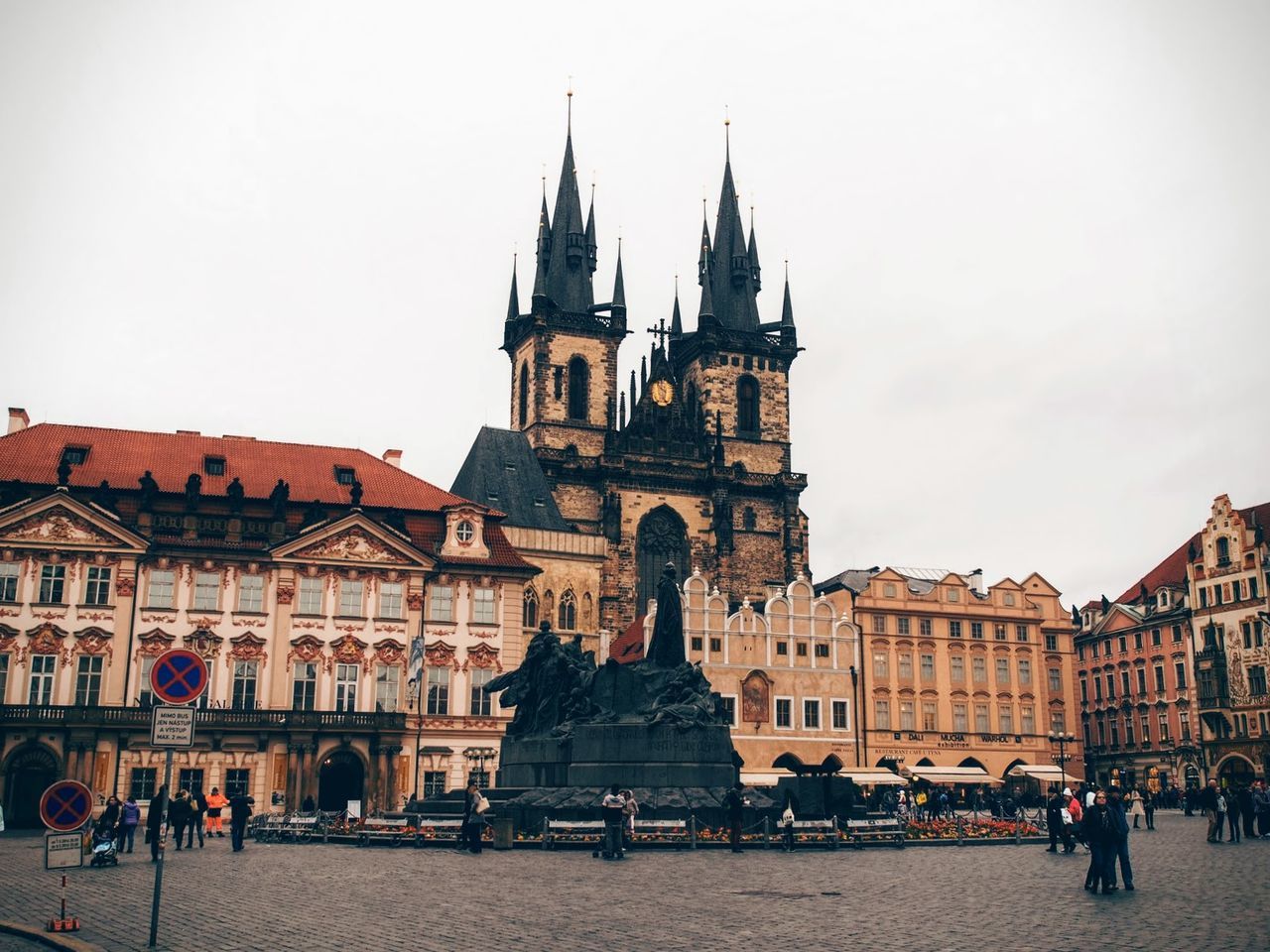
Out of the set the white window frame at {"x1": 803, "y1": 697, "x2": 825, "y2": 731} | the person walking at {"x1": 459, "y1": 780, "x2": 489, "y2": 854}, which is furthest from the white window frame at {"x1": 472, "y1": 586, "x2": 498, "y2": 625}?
the person walking at {"x1": 459, "y1": 780, "x2": 489, "y2": 854}

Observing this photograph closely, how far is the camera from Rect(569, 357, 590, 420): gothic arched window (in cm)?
8750

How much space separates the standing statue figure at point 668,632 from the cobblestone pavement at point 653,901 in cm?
533

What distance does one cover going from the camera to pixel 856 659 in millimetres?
69000

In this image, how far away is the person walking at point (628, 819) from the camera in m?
26.1

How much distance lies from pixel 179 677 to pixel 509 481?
61.7m

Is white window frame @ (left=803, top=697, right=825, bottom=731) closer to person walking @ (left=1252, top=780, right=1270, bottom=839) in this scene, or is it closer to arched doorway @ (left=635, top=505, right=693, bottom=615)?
arched doorway @ (left=635, top=505, right=693, bottom=615)

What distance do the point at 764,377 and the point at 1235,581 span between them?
32774mm

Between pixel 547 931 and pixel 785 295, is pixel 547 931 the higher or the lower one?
the lower one

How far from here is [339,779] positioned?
50.0m

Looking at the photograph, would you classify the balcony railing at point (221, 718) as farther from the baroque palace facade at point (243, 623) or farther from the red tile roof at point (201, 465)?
the red tile roof at point (201, 465)

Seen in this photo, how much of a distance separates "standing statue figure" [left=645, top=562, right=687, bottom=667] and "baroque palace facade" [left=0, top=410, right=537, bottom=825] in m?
19.7

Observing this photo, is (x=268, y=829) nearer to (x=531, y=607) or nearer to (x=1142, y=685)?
(x=531, y=607)

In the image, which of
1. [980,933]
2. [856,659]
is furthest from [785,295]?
[980,933]

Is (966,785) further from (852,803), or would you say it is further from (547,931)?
(547,931)
